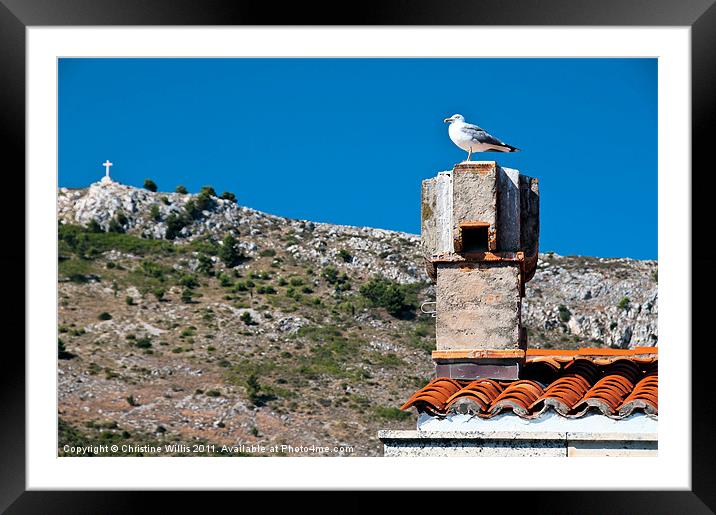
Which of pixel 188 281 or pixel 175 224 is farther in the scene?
pixel 175 224

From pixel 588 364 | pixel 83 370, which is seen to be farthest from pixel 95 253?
pixel 588 364

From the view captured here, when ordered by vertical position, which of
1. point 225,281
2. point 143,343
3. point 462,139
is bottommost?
point 143,343

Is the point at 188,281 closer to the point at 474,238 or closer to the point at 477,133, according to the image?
the point at 477,133

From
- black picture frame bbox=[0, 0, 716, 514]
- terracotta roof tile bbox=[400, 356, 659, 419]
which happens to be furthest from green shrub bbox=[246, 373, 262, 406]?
black picture frame bbox=[0, 0, 716, 514]

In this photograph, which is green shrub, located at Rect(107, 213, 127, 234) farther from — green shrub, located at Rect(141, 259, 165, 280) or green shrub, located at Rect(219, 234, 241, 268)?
green shrub, located at Rect(219, 234, 241, 268)

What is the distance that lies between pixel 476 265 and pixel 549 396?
4.02ft

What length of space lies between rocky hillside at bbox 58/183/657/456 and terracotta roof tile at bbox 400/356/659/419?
35088 mm

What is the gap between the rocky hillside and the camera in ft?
168

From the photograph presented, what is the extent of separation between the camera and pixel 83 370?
54281mm

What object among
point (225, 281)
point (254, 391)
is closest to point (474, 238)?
point (254, 391)

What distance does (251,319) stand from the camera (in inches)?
2434
